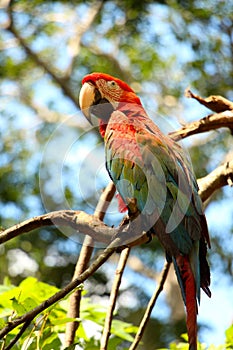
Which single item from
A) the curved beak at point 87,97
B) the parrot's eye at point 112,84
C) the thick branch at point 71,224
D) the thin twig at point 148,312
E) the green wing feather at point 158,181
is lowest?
the thin twig at point 148,312

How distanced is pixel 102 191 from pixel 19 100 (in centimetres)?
587

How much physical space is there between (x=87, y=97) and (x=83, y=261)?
1.67ft

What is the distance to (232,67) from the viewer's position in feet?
20.9

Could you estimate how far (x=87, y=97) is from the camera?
197 cm

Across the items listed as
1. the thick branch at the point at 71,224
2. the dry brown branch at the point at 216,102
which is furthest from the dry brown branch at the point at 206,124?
the thick branch at the point at 71,224

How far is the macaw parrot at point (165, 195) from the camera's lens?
4.93ft

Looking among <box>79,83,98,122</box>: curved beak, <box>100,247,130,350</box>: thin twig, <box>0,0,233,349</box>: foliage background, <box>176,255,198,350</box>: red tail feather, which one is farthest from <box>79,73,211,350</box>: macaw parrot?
<box>0,0,233,349</box>: foliage background

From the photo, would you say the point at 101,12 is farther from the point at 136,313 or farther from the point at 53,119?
the point at 136,313

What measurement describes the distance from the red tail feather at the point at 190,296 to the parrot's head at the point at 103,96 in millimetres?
573

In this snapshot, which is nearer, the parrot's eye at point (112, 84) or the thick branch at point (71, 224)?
the thick branch at point (71, 224)

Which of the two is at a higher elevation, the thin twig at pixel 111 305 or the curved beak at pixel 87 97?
the curved beak at pixel 87 97

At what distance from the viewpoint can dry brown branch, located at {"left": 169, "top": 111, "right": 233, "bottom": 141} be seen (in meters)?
1.96

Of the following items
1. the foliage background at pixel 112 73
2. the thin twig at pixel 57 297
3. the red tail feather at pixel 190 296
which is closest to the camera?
the thin twig at pixel 57 297

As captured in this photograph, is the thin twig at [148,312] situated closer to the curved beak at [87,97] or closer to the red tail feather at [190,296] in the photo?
the red tail feather at [190,296]
